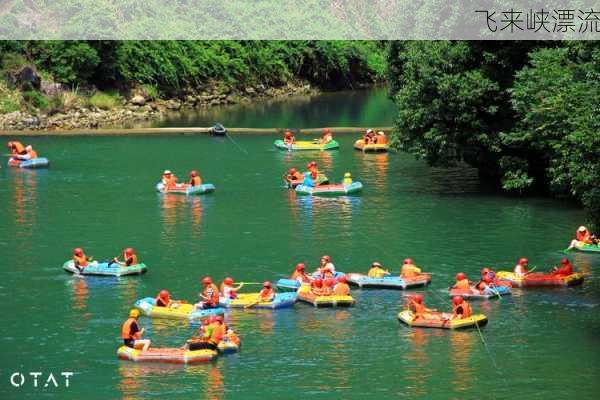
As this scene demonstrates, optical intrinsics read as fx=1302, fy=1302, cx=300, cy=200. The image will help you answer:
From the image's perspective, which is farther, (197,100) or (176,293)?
(197,100)

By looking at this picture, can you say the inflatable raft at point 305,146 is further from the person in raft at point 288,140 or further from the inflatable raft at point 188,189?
the inflatable raft at point 188,189

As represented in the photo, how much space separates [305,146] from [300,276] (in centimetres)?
3350

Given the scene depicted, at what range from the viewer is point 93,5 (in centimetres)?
10500

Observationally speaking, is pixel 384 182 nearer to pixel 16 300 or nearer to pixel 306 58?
pixel 16 300

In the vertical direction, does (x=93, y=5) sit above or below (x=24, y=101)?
above

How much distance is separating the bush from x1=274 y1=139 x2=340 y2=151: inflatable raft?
21272 mm

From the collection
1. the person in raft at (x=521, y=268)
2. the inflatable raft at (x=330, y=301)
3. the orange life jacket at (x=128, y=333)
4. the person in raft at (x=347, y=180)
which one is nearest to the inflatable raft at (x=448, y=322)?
the inflatable raft at (x=330, y=301)

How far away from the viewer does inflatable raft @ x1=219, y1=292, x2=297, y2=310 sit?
148ft

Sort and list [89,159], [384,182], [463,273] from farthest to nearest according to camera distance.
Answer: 1. [89,159]
2. [384,182]
3. [463,273]

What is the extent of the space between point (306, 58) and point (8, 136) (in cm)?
4639

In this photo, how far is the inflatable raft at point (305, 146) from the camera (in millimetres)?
80000

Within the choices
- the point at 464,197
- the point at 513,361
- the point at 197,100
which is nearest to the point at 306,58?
the point at 197,100

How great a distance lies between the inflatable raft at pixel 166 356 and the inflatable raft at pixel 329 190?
26.2 m

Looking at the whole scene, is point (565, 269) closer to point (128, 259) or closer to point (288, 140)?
point (128, 259)
